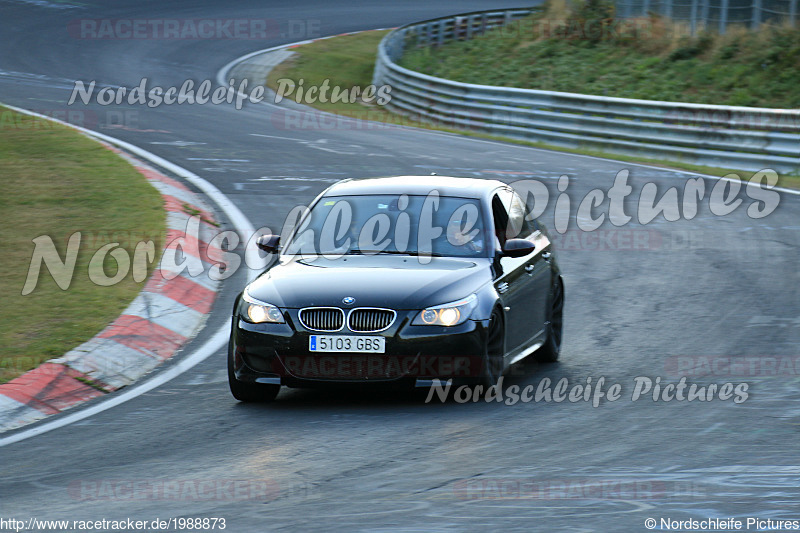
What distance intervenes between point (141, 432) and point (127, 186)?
9713 millimetres

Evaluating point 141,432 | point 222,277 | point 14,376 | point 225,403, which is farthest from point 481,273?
point 222,277

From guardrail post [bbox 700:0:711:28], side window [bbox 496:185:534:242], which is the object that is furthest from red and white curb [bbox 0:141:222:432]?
guardrail post [bbox 700:0:711:28]

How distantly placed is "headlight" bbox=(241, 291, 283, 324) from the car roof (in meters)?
1.50

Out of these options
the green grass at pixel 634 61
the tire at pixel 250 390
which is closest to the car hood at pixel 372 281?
the tire at pixel 250 390

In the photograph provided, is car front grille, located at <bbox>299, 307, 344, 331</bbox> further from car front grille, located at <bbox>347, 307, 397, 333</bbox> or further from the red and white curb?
the red and white curb

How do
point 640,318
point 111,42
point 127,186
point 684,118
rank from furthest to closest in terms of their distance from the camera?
1. point 111,42
2. point 684,118
3. point 127,186
4. point 640,318

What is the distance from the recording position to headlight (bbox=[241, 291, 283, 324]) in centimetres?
869

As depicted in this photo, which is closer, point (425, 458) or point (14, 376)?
point (425, 458)

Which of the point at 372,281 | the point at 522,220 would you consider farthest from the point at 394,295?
the point at 522,220

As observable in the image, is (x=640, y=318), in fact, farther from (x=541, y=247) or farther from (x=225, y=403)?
(x=225, y=403)

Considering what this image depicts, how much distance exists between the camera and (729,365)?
31.8ft

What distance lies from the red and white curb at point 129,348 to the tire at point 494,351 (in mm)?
Result: 2803

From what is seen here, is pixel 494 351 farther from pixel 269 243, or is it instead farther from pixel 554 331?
pixel 269 243

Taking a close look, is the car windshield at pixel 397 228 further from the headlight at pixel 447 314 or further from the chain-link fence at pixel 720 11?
the chain-link fence at pixel 720 11
